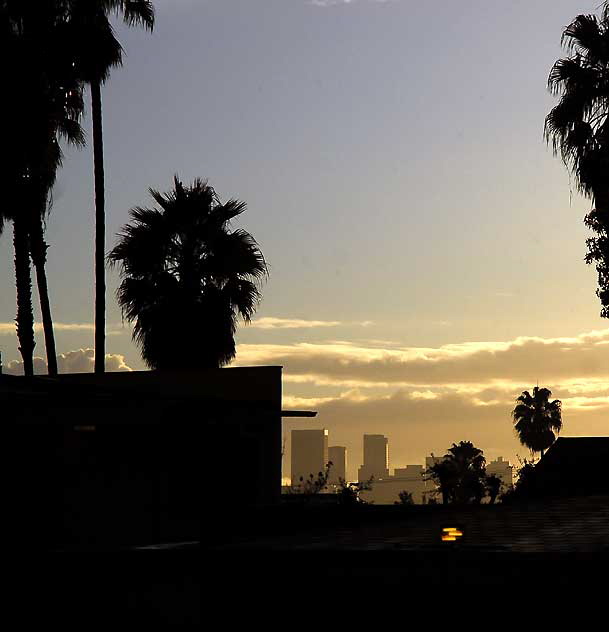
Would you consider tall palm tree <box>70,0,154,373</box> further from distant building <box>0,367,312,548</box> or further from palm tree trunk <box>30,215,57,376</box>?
distant building <box>0,367,312,548</box>

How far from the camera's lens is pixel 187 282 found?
1287 inches

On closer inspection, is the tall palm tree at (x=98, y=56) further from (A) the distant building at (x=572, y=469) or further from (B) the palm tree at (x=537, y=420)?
(B) the palm tree at (x=537, y=420)

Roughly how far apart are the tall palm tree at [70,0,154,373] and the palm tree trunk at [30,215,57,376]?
174 cm

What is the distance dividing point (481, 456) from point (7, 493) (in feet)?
183

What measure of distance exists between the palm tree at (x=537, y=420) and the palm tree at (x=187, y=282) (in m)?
46.7

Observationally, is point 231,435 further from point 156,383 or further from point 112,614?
point 112,614

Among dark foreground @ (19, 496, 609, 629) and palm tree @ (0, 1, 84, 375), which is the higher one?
palm tree @ (0, 1, 84, 375)

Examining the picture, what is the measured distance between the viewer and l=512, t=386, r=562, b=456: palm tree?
248 ft

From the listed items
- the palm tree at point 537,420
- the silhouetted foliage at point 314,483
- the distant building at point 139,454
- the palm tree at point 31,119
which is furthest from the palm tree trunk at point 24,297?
the palm tree at point 537,420

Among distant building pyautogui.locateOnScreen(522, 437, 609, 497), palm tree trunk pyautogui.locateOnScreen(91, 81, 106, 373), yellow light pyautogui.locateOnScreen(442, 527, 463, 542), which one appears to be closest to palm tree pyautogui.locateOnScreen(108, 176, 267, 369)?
palm tree trunk pyautogui.locateOnScreen(91, 81, 106, 373)

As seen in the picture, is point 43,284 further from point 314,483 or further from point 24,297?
point 314,483

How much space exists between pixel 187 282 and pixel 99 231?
136 inches

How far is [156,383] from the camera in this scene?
25.2m

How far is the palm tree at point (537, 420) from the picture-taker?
75625mm
